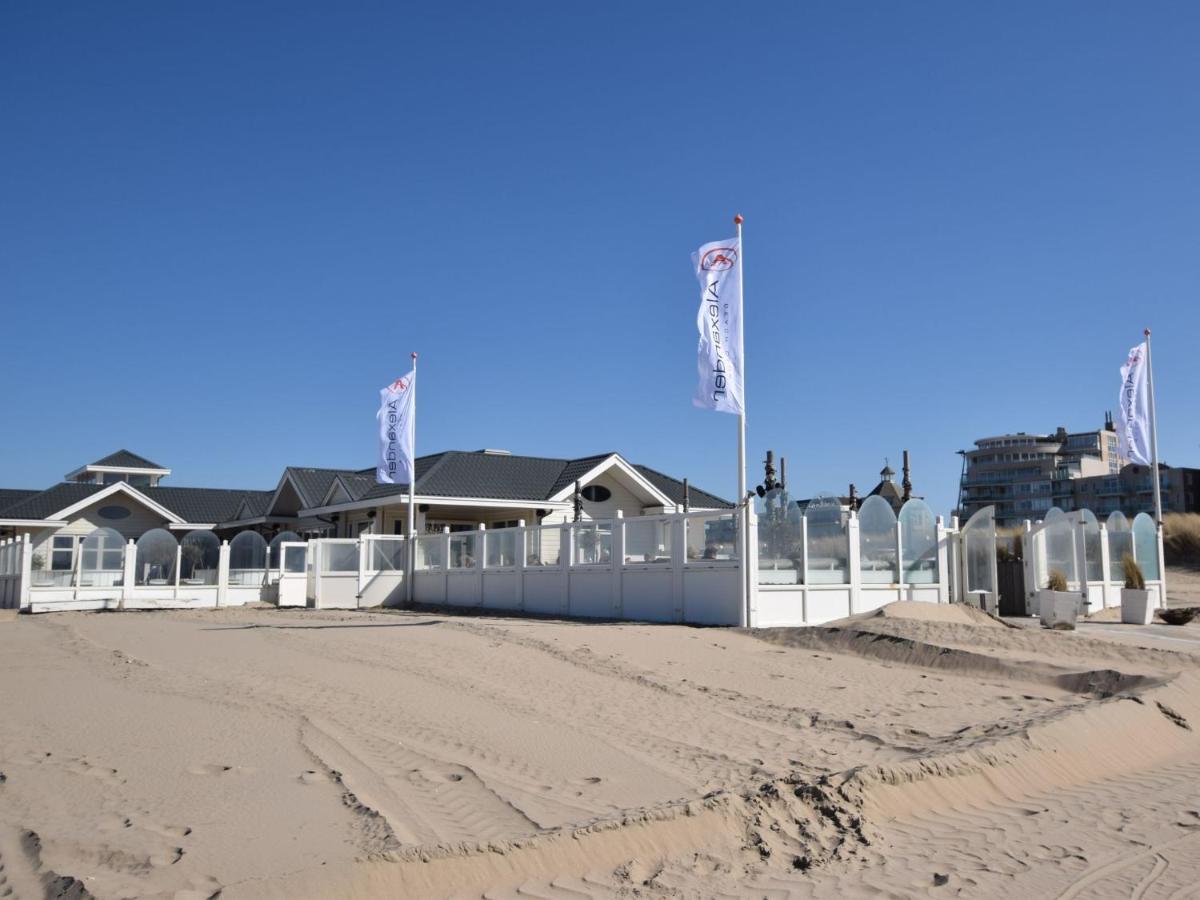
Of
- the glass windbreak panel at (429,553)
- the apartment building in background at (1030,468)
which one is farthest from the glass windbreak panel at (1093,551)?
the apartment building in background at (1030,468)

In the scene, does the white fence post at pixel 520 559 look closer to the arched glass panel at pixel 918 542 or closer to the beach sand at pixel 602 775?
the arched glass panel at pixel 918 542

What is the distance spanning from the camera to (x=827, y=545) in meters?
18.5

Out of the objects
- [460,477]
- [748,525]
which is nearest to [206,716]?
[748,525]

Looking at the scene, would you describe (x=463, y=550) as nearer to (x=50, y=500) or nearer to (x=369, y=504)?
(x=369, y=504)

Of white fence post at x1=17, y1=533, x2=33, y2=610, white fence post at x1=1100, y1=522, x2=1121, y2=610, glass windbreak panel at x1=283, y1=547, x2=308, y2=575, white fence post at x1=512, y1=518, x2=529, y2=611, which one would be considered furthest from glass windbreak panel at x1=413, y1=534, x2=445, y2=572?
white fence post at x1=1100, y1=522, x2=1121, y2=610

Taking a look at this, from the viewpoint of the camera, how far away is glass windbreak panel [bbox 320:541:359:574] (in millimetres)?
28673

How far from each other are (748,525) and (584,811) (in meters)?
11.3

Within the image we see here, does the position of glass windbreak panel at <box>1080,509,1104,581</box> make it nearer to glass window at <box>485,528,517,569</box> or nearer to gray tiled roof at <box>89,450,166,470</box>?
glass window at <box>485,528,517,569</box>

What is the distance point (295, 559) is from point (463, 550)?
622cm

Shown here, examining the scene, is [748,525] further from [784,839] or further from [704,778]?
Answer: [784,839]

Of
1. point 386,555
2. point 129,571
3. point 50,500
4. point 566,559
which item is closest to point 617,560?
point 566,559

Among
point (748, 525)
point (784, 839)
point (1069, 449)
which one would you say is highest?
point (1069, 449)

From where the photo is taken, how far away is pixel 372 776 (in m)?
7.25

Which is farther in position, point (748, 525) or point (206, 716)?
point (748, 525)
